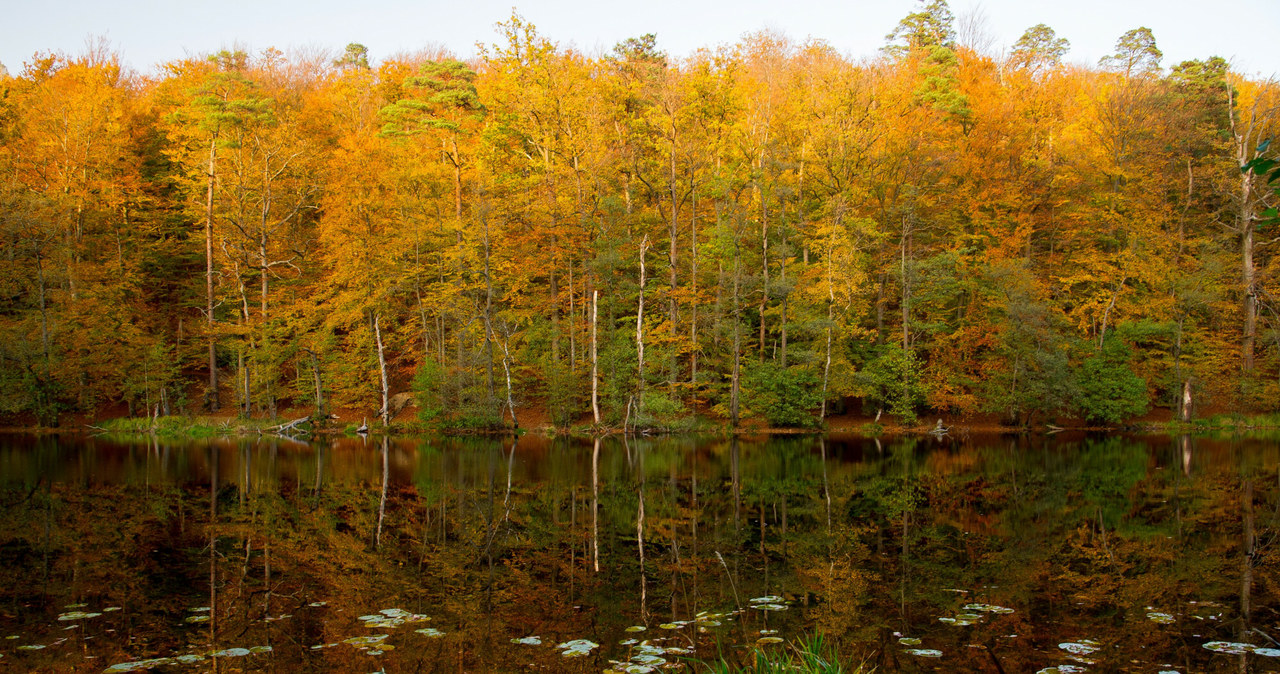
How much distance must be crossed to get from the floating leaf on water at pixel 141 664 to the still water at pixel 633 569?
0.16ft

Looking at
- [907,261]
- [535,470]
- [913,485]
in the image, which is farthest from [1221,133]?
[535,470]

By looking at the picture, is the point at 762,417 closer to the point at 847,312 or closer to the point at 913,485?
the point at 847,312

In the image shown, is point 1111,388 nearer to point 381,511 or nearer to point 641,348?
point 641,348

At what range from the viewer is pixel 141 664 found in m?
5.99

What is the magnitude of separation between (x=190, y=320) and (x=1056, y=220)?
40.2m

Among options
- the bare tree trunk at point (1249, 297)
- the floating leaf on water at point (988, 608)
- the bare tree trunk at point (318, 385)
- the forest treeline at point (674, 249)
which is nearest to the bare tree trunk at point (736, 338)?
the forest treeline at point (674, 249)

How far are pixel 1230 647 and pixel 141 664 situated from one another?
27.5 ft

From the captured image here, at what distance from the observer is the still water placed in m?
6.36

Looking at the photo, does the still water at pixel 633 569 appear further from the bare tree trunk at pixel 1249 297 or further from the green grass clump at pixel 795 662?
the bare tree trunk at pixel 1249 297

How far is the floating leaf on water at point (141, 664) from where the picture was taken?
585cm

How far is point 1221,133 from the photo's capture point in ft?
105

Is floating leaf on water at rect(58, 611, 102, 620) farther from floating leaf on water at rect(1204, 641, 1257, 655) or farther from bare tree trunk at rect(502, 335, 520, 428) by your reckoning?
bare tree trunk at rect(502, 335, 520, 428)

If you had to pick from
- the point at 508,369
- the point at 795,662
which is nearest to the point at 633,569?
the point at 795,662

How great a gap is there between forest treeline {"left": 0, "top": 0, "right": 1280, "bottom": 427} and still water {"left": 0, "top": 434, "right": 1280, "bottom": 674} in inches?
512
